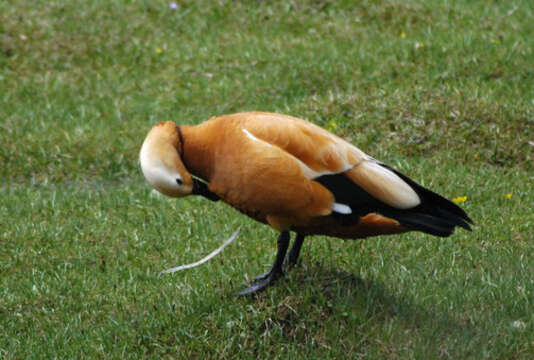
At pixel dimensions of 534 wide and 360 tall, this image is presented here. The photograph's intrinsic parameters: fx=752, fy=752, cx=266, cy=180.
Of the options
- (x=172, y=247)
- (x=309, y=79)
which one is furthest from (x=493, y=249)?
(x=309, y=79)

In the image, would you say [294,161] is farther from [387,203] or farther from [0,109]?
[0,109]

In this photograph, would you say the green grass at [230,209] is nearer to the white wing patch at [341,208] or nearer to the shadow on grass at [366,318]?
the shadow on grass at [366,318]

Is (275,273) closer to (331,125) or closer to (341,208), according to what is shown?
(341,208)

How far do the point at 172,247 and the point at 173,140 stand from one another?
196 cm

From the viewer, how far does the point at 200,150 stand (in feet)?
13.4

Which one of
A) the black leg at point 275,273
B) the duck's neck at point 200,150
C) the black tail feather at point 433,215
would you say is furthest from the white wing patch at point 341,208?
the duck's neck at point 200,150

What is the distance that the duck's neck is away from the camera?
4.09 meters

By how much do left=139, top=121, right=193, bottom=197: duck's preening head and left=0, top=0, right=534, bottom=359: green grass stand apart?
2.81 ft

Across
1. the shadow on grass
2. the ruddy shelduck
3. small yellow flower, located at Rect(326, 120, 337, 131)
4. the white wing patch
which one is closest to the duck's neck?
the ruddy shelduck

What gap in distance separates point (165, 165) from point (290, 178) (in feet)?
2.15

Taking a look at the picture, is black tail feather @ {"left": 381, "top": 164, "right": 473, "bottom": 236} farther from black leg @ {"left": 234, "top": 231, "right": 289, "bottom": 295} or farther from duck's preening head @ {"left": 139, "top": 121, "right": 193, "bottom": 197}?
duck's preening head @ {"left": 139, "top": 121, "right": 193, "bottom": 197}

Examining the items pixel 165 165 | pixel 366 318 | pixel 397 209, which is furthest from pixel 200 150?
pixel 366 318

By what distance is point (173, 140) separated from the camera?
13.2 ft

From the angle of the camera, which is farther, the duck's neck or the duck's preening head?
the duck's neck
